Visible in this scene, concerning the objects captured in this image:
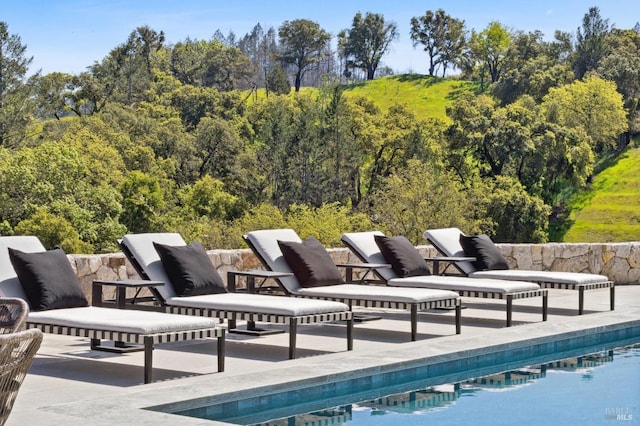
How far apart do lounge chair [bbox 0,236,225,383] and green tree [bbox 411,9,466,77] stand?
85.8 meters

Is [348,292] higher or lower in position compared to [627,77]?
lower

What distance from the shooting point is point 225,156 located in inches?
1786

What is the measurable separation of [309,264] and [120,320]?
293 centimetres

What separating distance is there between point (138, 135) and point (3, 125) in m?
6.19

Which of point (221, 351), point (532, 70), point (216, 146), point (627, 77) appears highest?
point (532, 70)

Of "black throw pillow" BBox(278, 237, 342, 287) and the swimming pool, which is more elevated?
"black throw pillow" BBox(278, 237, 342, 287)

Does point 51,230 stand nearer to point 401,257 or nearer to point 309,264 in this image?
point 401,257

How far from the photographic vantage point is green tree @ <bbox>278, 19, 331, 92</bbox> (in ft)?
301

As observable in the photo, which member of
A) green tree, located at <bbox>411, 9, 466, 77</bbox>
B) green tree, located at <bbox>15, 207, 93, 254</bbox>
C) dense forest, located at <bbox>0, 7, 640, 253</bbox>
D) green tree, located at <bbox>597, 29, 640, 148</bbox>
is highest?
green tree, located at <bbox>411, 9, 466, 77</bbox>

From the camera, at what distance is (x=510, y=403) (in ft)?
21.9

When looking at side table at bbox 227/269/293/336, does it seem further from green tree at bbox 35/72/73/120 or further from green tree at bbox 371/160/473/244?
green tree at bbox 35/72/73/120

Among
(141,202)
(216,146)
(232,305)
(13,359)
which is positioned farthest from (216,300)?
(216,146)

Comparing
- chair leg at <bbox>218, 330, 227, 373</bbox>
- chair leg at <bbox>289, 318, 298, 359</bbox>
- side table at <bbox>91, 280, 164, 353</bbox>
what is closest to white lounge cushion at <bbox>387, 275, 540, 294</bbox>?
chair leg at <bbox>289, 318, 298, 359</bbox>

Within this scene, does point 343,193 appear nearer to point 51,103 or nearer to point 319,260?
point 51,103
